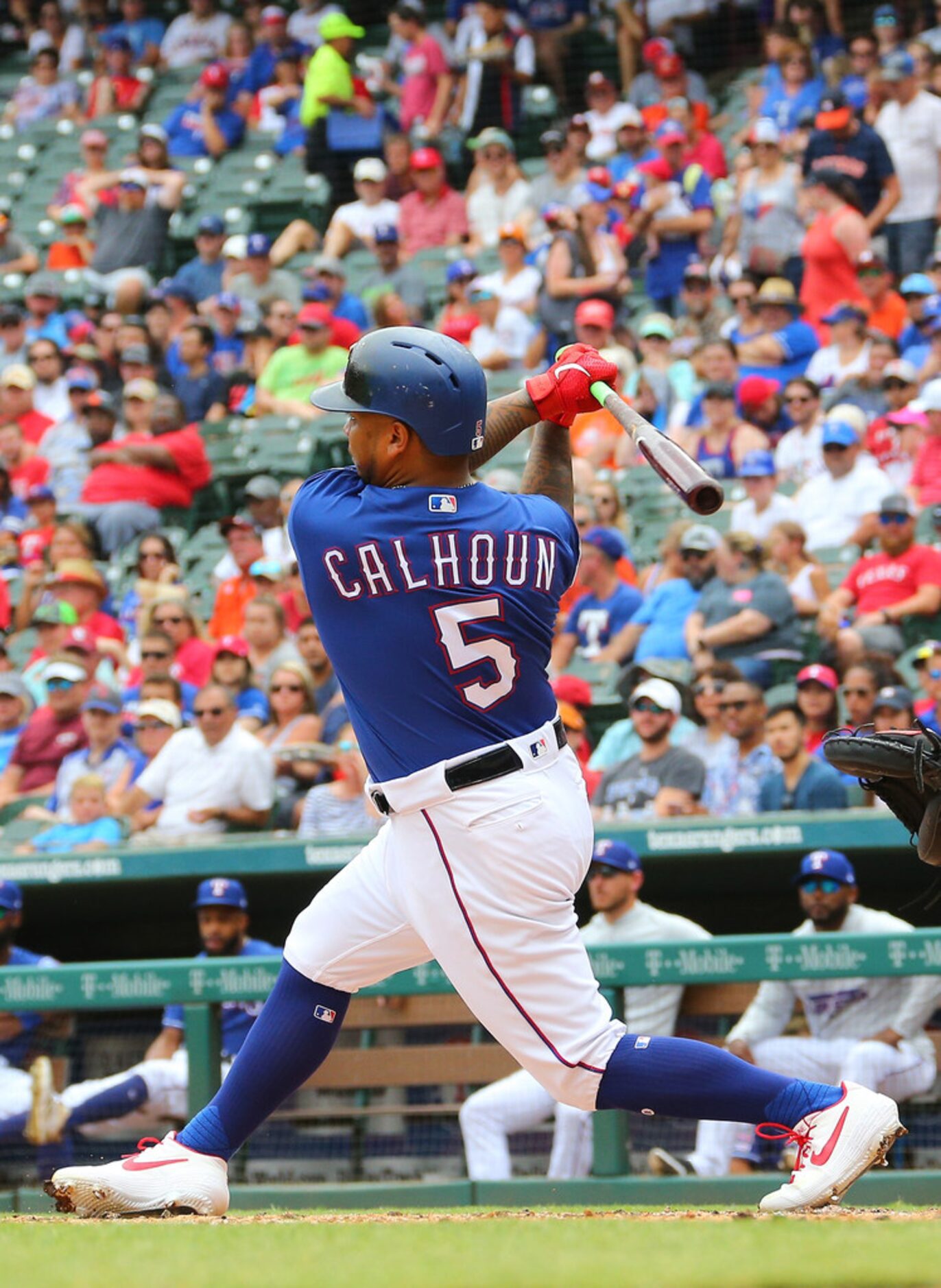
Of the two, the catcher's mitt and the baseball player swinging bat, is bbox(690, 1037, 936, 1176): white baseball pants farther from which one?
the baseball player swinging bat

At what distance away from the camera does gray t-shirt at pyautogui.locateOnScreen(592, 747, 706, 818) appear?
269 inches

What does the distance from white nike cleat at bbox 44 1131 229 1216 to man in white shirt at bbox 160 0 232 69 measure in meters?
13.1

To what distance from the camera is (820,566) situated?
8.02 m

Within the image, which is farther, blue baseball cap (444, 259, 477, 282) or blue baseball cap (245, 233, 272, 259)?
→ blue baseball cap (245, 233, 272, 259)

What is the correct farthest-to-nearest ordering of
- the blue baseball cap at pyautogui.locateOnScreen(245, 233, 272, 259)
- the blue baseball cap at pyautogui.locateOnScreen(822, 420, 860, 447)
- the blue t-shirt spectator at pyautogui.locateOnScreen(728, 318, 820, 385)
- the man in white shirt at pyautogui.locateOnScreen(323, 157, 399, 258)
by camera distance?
the man in white shirt at pyautogui.locateOnScreen(323, 157, 399, 258) < the blue baseball cap at pyautogui.locateOnScreen(245, 233, 272, 259) < the blue t-shirt spectator at pyautogui.locateOnScreen(728, 318, 820, 385) < the blue baseball cap at pyautogui.locateOnScreen(822, 420, 860, 447)

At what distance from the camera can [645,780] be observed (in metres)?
6.89

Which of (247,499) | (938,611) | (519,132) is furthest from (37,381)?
(938,611)

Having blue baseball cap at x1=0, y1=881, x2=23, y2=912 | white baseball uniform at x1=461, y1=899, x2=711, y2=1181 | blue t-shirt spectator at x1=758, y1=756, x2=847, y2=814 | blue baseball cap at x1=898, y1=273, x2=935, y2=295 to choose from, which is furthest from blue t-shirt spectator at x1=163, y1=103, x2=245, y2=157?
white baseball uniform at x1=461, y1=899, x2=711, y2=1181

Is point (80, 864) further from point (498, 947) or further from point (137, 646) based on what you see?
point (498, 947)

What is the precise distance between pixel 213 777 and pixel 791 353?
156 inches

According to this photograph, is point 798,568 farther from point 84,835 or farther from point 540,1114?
point 540,1114

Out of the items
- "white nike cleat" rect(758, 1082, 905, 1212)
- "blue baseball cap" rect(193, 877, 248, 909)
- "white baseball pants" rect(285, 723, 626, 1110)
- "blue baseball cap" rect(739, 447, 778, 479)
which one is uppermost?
"white baseball pants" rect(285, 723, 626, 1110)

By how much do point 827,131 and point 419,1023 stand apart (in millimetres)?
6570

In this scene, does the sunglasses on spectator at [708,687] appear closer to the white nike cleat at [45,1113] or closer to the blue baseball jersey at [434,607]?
the white nike cleat at [45,1113]
